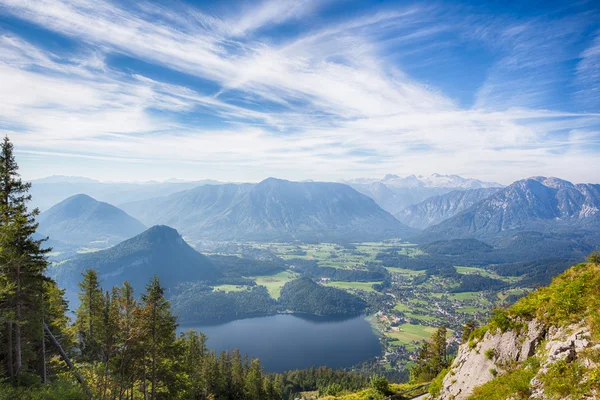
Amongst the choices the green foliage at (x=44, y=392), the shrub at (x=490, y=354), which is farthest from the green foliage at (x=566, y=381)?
the green foliage at (x=44, y=392)

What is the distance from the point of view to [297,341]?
163625 millimetres

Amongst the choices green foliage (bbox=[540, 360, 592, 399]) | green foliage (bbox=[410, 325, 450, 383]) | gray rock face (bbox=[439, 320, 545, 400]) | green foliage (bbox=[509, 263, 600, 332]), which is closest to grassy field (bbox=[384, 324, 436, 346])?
green foliage (bbox=[410, 325, 450, 383])

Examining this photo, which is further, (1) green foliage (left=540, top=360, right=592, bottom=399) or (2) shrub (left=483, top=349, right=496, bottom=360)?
(2) shrub (left=483, top=349, right=496, bottom=360)

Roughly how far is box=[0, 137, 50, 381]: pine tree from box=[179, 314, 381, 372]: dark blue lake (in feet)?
416

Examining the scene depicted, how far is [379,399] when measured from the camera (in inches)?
1004

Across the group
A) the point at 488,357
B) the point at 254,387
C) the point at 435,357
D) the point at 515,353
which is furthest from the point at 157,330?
the point at 435,357

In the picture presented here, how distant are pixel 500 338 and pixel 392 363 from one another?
134428mm

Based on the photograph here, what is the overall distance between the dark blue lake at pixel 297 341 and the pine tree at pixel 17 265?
12690 cm

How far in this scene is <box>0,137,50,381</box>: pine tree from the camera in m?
18.8

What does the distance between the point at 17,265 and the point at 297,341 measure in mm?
163285

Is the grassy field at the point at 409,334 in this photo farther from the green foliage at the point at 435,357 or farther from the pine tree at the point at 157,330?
the pine tree at the point at 157,330

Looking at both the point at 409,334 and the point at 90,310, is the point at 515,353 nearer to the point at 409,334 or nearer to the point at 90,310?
the point at 90,310

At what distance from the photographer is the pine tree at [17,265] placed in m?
18.8

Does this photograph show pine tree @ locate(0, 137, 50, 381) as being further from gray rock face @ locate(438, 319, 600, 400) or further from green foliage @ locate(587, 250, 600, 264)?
green foliage @ locate(587, 250, 600, 264)
